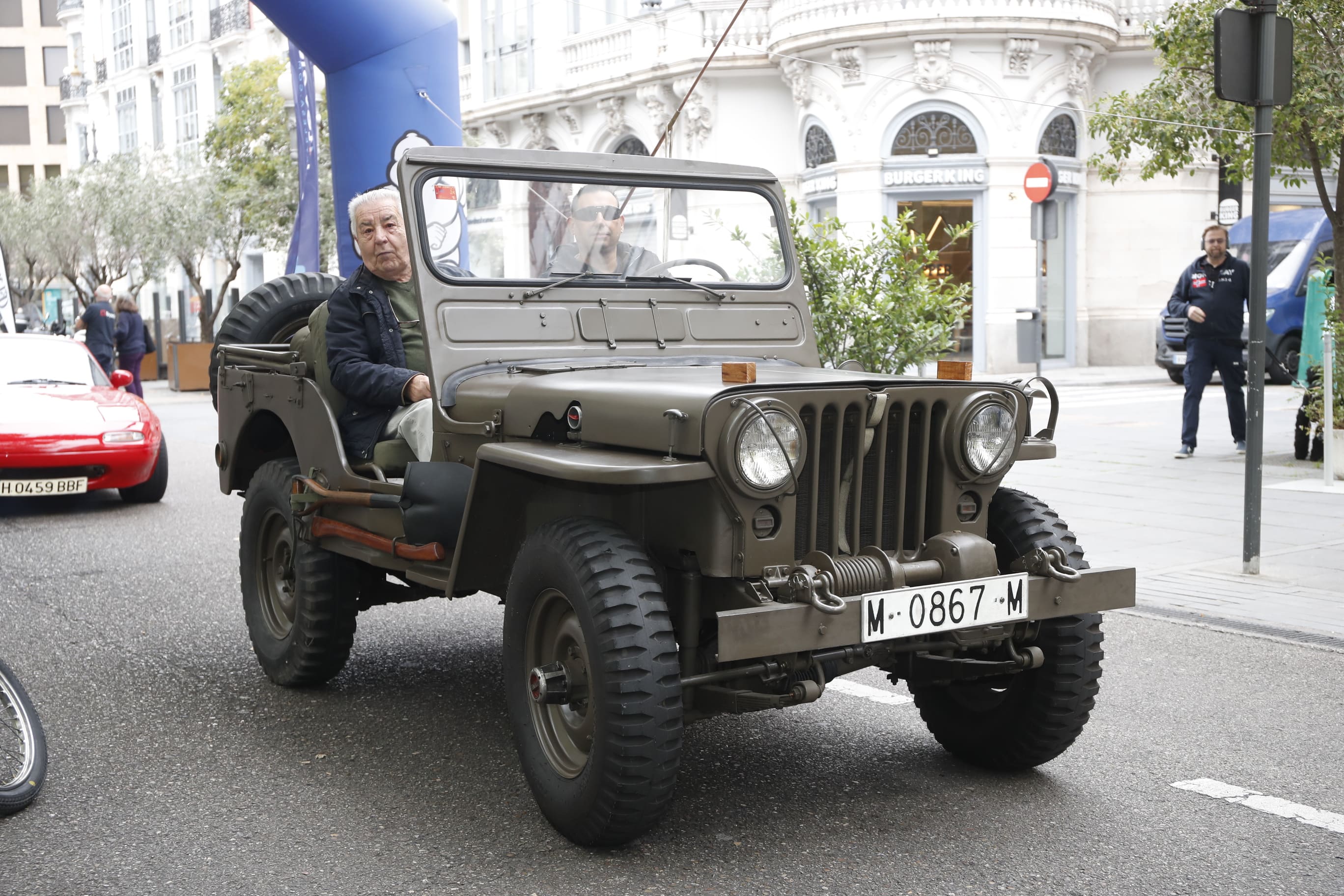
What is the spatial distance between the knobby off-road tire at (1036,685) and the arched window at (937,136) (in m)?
21.7

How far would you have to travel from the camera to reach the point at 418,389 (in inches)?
192

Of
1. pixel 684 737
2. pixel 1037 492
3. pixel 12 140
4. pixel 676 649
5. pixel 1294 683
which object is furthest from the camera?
pixel 12 140

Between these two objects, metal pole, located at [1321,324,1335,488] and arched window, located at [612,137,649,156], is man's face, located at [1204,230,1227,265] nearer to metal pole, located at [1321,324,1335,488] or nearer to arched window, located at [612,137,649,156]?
metal pole, located at [1321,324,1335,488]

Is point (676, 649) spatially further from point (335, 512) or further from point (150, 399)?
point (150, 399)

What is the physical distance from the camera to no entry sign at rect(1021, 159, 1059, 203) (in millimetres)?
18844

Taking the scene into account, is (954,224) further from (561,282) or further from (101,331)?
(561,282)

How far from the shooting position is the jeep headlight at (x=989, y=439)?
4.04 m

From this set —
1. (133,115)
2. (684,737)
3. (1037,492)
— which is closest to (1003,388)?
(684,737)

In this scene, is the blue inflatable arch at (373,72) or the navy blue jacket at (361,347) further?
the blue inflatable arch at (373,72)

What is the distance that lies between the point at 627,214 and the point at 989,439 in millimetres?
1812

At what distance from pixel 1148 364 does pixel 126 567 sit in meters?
22.2

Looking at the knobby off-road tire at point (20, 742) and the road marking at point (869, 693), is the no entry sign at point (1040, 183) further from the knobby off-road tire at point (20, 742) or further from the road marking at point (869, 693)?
the knobby off-road tire at point (20, 742)

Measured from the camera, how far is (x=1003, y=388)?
4129 mm

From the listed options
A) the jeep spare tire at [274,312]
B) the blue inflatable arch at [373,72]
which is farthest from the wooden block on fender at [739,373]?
the blue inflatable arch at [373,72]
